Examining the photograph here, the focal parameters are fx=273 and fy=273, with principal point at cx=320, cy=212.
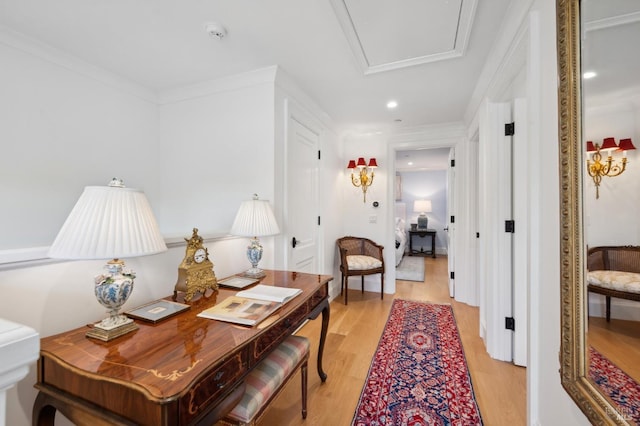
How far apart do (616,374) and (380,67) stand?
2240mm

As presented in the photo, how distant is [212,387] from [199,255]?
0.75 meters

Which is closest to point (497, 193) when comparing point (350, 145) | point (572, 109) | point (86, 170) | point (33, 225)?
point (572, 109)

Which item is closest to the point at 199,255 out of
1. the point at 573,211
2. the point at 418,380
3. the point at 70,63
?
the point at 573,211

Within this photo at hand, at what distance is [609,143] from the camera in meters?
0.80

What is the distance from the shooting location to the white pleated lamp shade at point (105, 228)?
35.0 inches

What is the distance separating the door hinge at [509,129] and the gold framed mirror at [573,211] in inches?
48.5

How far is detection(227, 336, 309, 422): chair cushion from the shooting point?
1.11 metres

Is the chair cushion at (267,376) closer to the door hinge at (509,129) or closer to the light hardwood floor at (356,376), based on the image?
the light hardwood floor at (356,376)

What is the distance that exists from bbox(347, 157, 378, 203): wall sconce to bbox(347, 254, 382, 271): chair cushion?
0.87m

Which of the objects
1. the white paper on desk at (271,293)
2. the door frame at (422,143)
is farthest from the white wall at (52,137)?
the door frame at (422,143)

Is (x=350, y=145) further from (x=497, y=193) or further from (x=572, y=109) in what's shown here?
(x=572, y=109)

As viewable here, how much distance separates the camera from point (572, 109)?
37.4 inches

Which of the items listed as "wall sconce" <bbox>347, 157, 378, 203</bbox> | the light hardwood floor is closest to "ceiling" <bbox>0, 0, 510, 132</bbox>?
"wall sconce" <bbox>347, 157, 378, 203</bbox>

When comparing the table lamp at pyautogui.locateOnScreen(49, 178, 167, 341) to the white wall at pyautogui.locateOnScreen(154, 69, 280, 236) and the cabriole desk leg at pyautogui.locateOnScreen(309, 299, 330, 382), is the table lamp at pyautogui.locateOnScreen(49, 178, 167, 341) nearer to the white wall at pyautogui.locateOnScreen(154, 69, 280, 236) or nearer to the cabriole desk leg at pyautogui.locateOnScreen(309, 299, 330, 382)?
the cabriole desk leg at pyautogui.locateOnScreen(309, 299, 330, 382)
